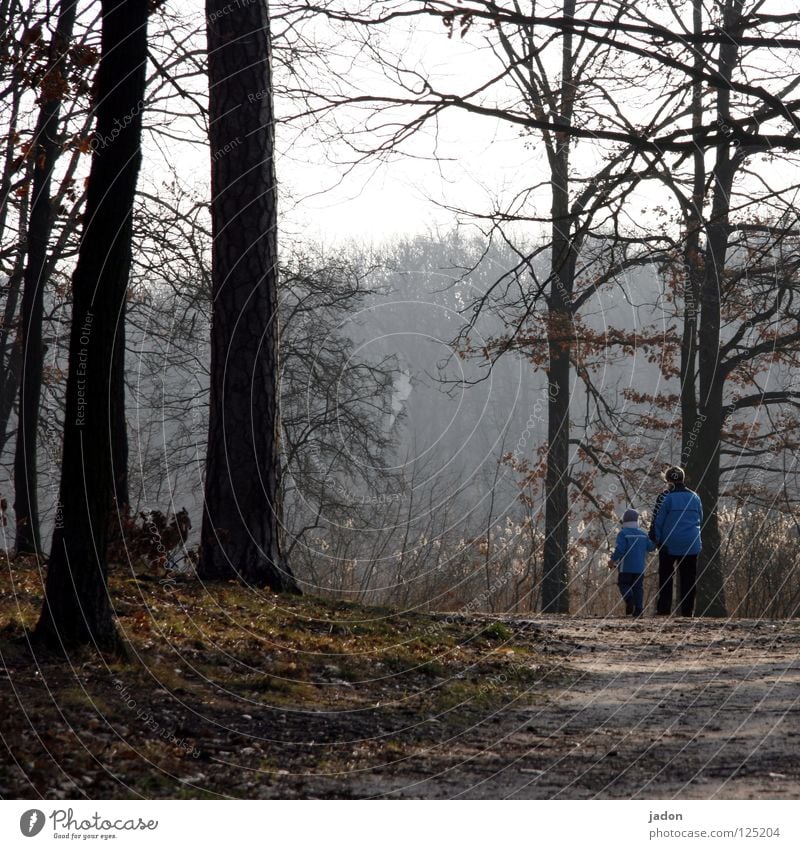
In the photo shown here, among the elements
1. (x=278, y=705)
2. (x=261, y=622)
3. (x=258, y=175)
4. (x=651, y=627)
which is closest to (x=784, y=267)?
(x=651, y=627)

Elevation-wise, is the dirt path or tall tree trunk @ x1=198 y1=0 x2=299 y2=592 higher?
tall tree trunk @ x1=198 y1=0 x2=299 y2=592

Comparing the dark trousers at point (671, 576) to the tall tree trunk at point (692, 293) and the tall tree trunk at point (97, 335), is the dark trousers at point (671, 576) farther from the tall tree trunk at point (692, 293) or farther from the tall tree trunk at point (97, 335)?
the tall tree trunk at point (97, 335)

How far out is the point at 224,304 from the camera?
8891mm

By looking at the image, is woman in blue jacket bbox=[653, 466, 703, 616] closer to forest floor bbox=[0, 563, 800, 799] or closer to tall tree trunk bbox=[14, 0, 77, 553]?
forest floor bbox=[0, 563, 800, 799]

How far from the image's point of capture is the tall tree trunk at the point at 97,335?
5684mm

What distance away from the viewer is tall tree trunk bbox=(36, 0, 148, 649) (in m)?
5.68

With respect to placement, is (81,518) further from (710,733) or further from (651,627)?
(651,627)

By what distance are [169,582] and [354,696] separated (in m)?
2.55

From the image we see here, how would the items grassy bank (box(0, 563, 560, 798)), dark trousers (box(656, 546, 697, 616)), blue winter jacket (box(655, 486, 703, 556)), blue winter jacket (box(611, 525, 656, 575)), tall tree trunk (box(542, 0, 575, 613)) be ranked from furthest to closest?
tall tree trunk (box(542, 0, 575, 613)) < blue winter jacket (box(611, 525, 656, 575)) < dark trousers (box(656, 546, 697, 616)) < blue winter jacket (box(655, 486, 703, 556)) < grassy bank (box(0, 563, 560, 798))

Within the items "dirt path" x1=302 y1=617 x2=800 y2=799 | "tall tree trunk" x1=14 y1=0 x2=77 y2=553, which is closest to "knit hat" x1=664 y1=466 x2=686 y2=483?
"dirt path" x1=302 y1=617 x2=800 y2=799

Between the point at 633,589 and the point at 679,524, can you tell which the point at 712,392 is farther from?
the point at 679,524

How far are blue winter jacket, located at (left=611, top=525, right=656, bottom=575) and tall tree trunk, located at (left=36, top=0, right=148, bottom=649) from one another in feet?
27.3

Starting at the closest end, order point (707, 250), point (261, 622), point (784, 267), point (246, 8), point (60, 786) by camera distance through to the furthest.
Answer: point (60, 786)
point (261, 622)
point (246, 8)
point (784, 267)
point (707, 250)

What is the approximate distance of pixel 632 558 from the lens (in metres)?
12.9
